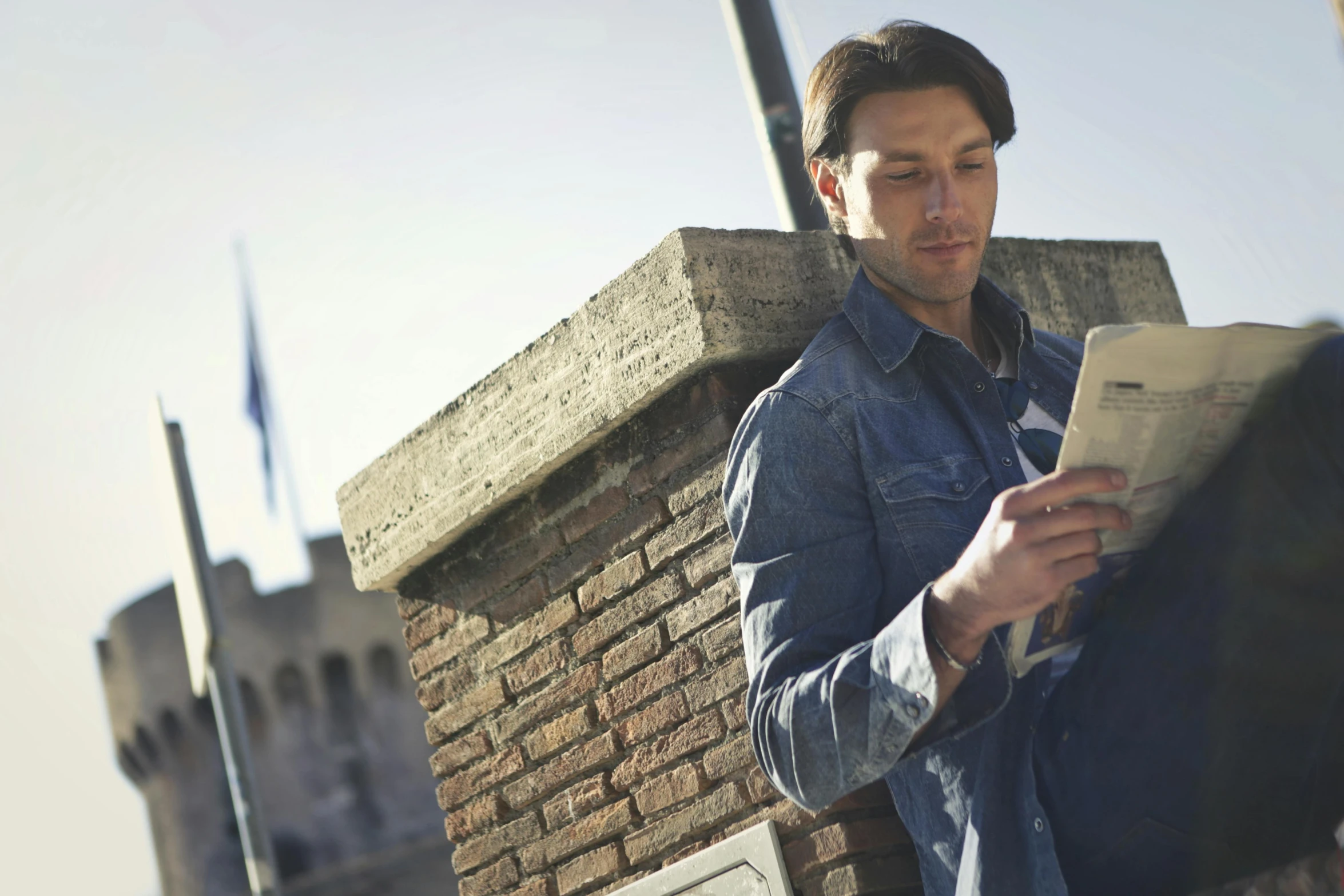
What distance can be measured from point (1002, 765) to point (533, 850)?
5.13 feet

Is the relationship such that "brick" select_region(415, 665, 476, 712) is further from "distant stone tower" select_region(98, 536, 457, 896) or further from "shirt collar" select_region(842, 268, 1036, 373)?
"distant stone tower" select_region(98, 536, 457, 896)

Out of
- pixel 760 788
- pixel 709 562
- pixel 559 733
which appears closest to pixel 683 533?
pixel 709 562

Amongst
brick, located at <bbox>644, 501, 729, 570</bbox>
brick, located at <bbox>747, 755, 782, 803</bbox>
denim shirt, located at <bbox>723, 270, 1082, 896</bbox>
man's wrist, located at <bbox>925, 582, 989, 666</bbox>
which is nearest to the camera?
man's wrist, located at <bbox>925, 582, 989, 666</bbox>

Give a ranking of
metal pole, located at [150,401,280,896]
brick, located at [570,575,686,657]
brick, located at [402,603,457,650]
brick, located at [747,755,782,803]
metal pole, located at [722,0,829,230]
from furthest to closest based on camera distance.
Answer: metal pole, located at [150,401,280,896]
metal pole, located at [722,0,829,230]
brick, located at [402,603,457,650]
brick, located at [570,575,686,657]
brick, located at [747,755,782,803]

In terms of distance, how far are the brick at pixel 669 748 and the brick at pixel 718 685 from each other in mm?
27

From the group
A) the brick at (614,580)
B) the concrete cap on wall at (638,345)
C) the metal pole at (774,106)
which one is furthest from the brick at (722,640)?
the metal pole at (774,106)

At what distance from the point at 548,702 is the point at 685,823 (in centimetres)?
49

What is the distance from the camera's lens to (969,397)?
2314 millimetres

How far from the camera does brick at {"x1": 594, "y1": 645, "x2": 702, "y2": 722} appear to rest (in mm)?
2791

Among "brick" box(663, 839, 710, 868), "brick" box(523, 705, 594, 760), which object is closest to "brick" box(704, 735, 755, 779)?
"brick" box(663, 839, 710, 868)

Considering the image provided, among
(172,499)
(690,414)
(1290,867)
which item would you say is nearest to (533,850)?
(690,414)

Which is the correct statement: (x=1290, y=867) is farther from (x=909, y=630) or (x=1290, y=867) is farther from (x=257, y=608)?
(x=257, y=608)

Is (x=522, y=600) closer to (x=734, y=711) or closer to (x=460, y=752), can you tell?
(x=460, y=752)

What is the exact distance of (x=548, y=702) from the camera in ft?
10.3
